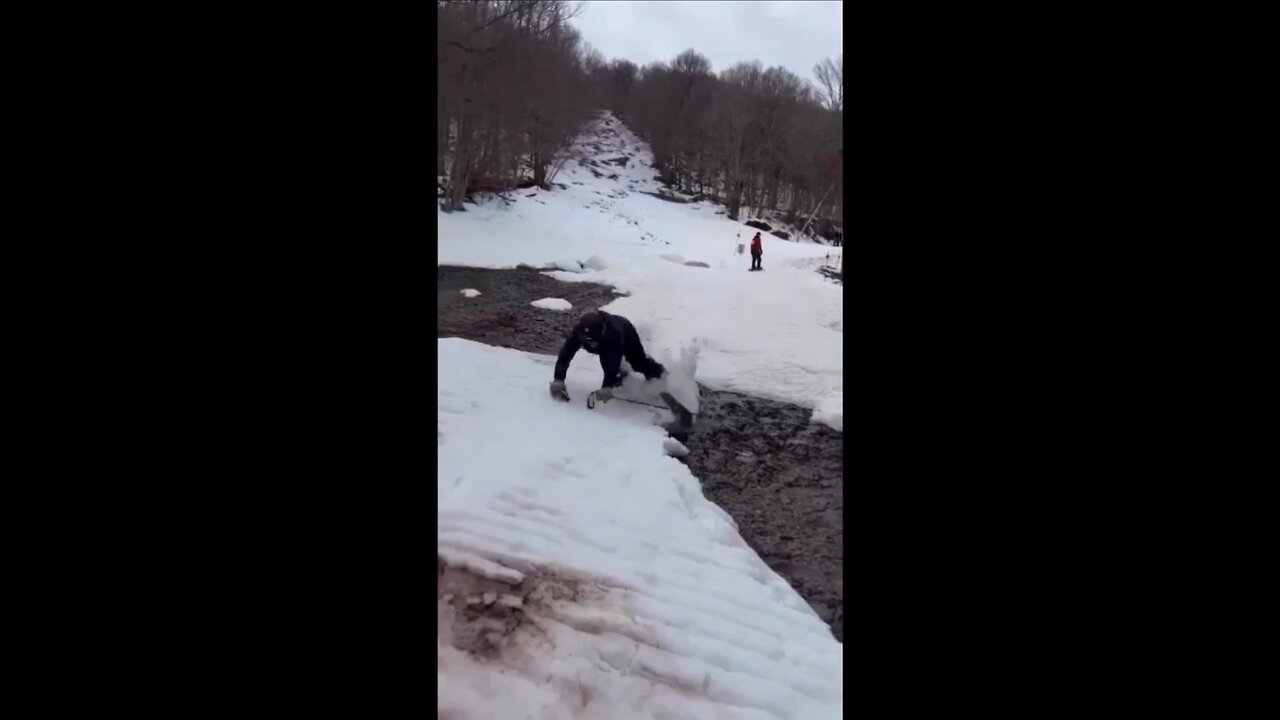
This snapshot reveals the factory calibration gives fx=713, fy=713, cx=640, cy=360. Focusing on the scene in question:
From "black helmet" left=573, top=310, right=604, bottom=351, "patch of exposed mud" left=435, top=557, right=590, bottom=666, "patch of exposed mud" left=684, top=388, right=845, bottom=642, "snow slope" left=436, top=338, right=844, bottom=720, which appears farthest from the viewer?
"black helmet" left=573, top=310, right=604, bottom=351

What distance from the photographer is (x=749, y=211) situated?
23969 millimetres

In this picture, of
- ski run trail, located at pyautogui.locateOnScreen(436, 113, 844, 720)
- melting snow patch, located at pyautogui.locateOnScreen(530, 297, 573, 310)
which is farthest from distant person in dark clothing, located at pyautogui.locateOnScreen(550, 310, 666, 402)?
melting snow patch, located at pyautogui.locateOnScreen(530, 297, 573, 310)

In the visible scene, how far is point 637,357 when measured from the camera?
5512 millimetres

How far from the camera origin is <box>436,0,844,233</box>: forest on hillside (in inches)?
555

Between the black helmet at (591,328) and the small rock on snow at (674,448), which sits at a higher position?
the black helmet at (591,328)

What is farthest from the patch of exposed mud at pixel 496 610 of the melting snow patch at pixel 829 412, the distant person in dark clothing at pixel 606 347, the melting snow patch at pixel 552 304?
the melting snow patch at pixel 552 304

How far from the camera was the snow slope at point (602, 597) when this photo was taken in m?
2.51

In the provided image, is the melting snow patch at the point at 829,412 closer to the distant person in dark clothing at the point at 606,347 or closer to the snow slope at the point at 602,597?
the distant person in dark clothing at the point at 606,347

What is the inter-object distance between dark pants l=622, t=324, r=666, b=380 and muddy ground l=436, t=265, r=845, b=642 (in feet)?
1.68

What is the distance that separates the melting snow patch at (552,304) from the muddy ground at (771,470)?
80 cm

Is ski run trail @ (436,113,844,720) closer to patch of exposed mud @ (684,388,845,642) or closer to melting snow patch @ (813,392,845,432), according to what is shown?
melting snow patch @ (813,392,845,432)

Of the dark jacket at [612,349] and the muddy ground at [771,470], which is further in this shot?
the dark jacket at [612,349]
